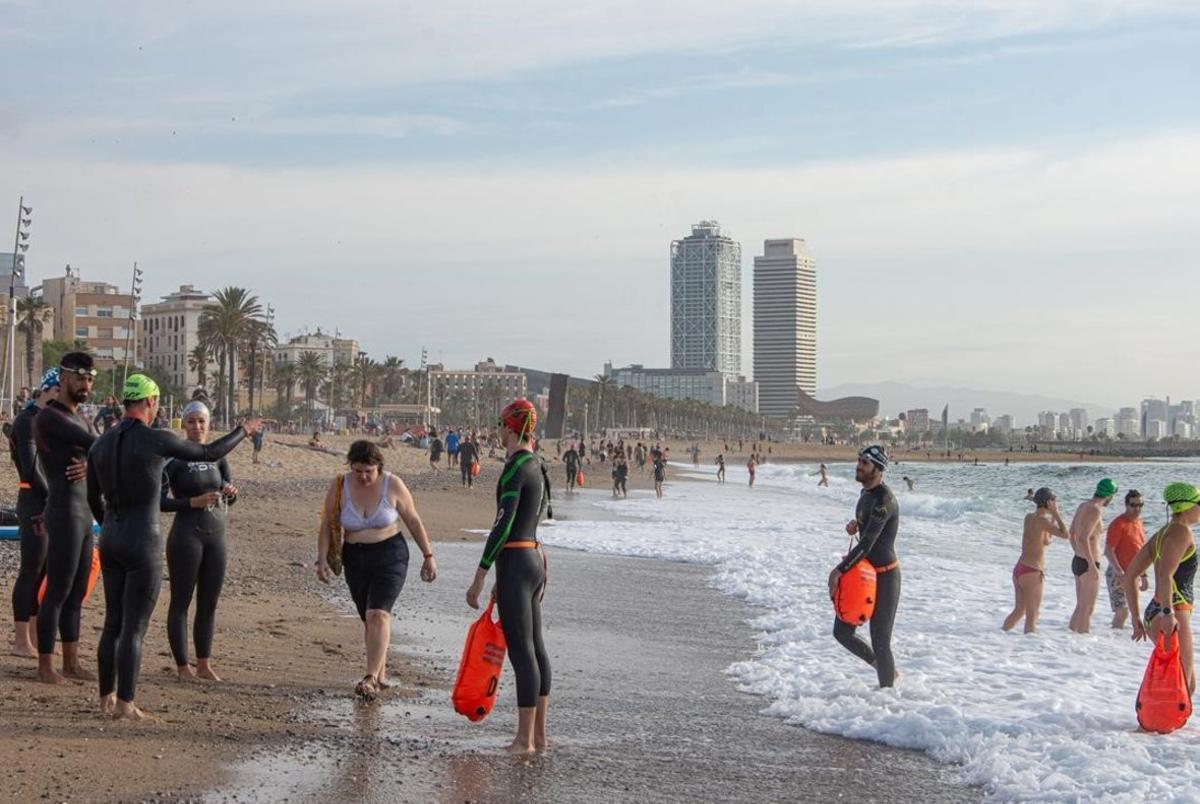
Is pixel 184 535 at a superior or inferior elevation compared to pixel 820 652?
superior

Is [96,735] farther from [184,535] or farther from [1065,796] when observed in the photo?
[1065,796]

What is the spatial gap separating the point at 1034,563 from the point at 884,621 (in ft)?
14.0

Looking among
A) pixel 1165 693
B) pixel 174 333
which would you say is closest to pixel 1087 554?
pixel 1165 693

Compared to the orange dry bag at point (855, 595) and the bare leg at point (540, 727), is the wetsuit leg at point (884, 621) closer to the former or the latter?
the orange dry bag at point (855, 595)

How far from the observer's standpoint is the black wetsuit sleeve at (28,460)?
23.9ft

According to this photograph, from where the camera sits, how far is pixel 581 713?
7.70 metres

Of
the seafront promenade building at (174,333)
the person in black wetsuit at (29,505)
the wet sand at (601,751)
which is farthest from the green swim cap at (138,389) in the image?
the seafront promenade building at (174,333)

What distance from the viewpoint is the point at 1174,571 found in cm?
767

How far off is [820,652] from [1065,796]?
409cm

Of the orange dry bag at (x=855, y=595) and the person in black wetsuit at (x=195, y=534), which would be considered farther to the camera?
the orange dry bag at (x=855, y=595)

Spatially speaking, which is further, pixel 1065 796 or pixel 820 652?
pixel 820 652

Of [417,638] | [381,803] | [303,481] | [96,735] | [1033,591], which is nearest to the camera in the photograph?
[381,803]

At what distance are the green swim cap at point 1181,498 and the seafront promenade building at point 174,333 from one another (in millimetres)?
134720

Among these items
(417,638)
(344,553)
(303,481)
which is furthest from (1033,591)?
(303,481)
